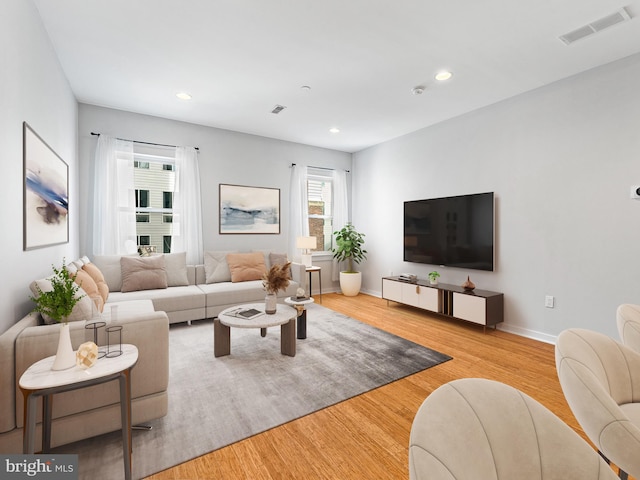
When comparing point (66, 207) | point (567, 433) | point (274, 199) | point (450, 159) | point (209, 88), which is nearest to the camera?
point (567, 433)

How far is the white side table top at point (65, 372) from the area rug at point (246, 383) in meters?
0.57

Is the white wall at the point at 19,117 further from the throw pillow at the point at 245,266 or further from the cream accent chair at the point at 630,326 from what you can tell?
the cream accent chair at the point at 630,326

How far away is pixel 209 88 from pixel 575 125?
3.96 m

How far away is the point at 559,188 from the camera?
3.35m

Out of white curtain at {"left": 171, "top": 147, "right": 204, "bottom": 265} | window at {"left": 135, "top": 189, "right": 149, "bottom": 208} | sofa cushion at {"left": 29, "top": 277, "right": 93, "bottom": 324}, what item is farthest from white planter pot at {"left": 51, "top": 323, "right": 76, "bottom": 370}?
window at {"left": 135, "top": 189, "right": 149, "bottom": 208}

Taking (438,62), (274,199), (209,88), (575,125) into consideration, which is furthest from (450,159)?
(209,88)

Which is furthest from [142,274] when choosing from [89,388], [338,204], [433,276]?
[433,276]

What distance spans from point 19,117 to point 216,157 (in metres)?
3.06

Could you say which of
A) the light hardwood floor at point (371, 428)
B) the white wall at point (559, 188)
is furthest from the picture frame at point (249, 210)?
the light hardwood floor at point (371, 428)

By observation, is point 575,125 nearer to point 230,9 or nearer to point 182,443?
point 230,9

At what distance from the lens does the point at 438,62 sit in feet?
9.71

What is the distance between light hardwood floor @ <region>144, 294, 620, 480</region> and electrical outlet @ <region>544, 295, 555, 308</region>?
16.8 inches

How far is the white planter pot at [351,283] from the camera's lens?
5.86m

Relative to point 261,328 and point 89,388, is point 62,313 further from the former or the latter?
point 261,328
